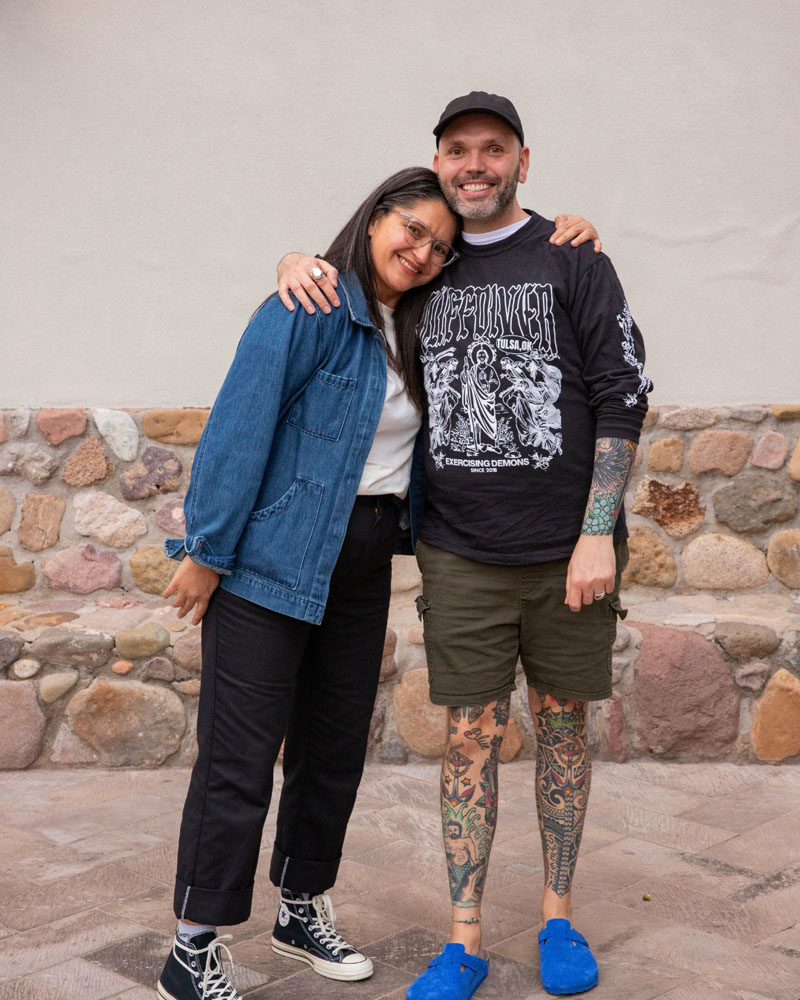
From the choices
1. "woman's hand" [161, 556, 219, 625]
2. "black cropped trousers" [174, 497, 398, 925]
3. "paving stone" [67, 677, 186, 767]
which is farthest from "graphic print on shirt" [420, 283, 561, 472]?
"paving stone" [67, 677, 186, 767]

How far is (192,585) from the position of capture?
1927mm

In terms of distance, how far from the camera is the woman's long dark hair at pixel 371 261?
206 cm

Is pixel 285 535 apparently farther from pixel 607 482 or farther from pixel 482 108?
pixel 482 108

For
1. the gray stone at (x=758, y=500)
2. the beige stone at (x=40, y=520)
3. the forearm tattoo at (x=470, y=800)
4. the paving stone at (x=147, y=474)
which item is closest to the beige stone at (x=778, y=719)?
the gray stone at (x=758, y=500)

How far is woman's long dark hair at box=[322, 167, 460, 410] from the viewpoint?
81.0 inches

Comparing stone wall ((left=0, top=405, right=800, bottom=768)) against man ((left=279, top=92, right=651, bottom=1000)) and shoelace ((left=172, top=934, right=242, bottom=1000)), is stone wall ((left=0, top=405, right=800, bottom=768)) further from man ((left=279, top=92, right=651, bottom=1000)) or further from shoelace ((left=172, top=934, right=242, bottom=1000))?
shoelace ((left=172, top=934, right=242, bottom=1000))

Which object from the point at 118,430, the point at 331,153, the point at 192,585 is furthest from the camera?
the point at 118,430

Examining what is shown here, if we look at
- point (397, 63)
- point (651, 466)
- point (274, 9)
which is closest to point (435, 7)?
point (397, 63)

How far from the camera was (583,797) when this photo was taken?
7.22ft

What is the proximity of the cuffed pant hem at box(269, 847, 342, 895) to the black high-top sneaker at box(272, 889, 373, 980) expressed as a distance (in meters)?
0.04

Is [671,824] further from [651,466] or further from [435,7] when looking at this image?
[435,7]

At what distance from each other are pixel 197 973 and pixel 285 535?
2.64 feet

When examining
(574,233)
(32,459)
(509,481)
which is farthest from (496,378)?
(32,459)

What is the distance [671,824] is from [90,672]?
1.74m
